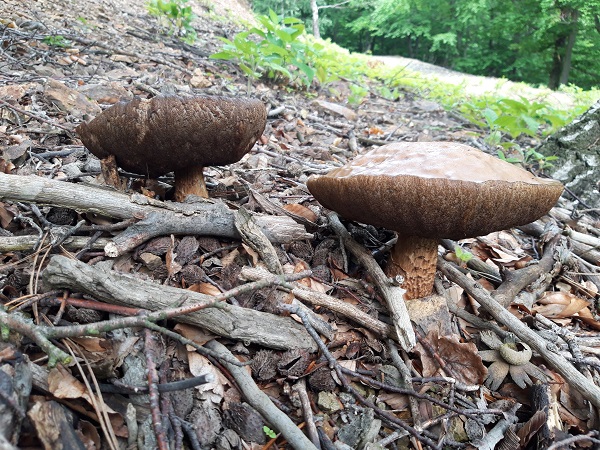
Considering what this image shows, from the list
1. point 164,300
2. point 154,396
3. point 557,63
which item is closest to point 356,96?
point 164,300

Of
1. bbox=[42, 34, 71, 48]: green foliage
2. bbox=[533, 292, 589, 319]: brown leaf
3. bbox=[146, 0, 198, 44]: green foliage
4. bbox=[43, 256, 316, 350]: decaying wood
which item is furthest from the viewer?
bbox=[146, 0, 198, 44]: green foliage

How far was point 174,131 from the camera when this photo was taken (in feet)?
5.99

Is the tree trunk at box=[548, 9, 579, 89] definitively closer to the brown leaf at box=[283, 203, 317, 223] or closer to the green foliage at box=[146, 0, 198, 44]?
the green foliage at box=[146, 0, 198, 44]

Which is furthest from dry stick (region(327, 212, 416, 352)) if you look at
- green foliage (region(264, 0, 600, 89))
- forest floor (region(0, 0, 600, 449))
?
green foliage (region(264, 0, 600, 89))

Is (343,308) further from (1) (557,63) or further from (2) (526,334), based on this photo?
(1) (557,63)

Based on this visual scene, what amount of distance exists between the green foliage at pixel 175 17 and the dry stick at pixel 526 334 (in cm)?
632

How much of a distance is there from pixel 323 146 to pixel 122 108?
103 inches

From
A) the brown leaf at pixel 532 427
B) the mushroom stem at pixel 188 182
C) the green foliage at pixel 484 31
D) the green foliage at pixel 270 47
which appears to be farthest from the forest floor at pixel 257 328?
the green foliage at pixel 484 31

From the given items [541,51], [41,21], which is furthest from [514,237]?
[541,51]

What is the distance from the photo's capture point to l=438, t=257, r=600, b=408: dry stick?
168 centimetres

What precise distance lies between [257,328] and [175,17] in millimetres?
6665

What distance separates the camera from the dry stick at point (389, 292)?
1.73 m

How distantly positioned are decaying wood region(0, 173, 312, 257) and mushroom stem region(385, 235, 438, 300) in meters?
0.52

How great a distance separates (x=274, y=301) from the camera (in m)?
1.75
